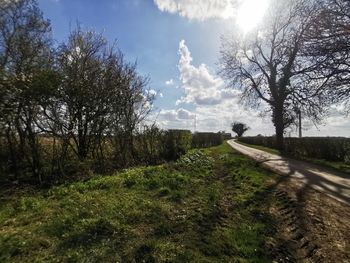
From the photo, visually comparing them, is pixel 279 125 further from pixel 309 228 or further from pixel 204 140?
pixel 309 228

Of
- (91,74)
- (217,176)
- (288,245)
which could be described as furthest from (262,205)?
(91,74)

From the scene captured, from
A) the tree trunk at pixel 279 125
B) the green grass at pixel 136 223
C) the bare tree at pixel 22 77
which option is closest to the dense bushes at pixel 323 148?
the tree trunk at pixel 279 125

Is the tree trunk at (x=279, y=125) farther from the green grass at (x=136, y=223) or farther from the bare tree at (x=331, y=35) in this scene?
the green grass at (x=136, y=223)

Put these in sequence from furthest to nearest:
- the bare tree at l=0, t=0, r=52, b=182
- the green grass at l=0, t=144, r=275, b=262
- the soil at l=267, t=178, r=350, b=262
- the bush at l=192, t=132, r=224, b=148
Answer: the bush at l=192, t=132, r=224, b=148
the bare tree at l=0, t=0, r=52, b=182
the soil at l=267, t=178, r=350, b=262
the green grass at l=0, t=144, r=275, b=262

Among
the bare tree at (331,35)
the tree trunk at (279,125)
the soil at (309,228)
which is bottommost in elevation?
the soil at (309,228)

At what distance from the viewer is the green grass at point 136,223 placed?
545cm

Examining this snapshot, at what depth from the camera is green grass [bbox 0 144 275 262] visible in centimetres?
545

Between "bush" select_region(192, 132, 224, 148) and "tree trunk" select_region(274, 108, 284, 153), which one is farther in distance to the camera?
"bush" select_region(192, 132, 224, 148)

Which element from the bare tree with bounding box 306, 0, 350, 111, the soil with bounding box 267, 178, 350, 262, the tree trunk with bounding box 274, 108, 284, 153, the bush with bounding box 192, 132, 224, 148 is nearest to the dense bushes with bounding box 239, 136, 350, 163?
the tree trunk with bounding box 274, 108, 284, 153

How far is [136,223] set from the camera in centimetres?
693

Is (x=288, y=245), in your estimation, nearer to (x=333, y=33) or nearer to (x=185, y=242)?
(x=185, y=242)

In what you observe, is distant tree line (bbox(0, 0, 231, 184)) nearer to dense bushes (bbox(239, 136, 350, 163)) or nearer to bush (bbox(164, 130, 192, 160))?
bush (bbox(164, 130, 192, 160))

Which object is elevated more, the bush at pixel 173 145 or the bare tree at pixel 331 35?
the bare tree at pixel 331 35

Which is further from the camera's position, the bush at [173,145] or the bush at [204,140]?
the bush at [204,140]
